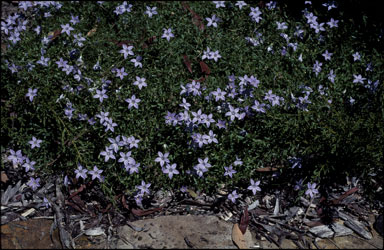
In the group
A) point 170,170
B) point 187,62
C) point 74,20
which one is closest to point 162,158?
point 170,170

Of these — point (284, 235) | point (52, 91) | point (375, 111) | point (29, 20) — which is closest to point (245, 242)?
point (284, 235)

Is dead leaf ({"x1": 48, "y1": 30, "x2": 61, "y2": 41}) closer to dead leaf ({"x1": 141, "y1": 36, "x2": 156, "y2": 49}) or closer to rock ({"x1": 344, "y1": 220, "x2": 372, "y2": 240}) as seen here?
dead leaf ({"x1": 141, "y1": 36, "x2": 156, "y2": 49})

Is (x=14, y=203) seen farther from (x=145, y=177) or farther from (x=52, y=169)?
(x=145, y=177)

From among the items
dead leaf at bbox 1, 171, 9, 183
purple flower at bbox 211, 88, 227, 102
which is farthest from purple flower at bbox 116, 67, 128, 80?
dead leaf at bbox 1, 171, 9, 183

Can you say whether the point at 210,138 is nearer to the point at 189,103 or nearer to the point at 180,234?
the point at 189,103

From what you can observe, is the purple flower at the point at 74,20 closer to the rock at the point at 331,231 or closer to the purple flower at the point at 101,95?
the purple flower at the point at 101,95
